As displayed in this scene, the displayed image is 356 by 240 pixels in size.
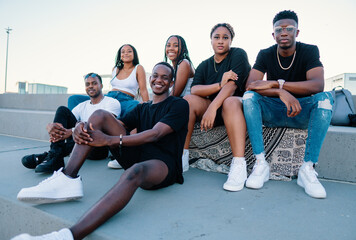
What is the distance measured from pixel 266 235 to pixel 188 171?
3.73 ft

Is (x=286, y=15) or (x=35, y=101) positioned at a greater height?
(x=286, y=15)

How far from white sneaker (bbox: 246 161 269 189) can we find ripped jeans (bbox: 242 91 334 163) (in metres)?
0.11

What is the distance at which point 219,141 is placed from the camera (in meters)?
2.29

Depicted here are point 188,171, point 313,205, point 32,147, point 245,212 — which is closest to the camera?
point 245,212

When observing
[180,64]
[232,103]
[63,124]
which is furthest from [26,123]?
[232,103]

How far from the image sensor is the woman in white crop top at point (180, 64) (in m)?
2.49

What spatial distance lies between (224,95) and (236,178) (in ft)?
2.13

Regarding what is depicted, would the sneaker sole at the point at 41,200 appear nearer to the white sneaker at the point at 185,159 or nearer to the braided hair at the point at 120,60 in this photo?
the white sneaker at the point at 185,159

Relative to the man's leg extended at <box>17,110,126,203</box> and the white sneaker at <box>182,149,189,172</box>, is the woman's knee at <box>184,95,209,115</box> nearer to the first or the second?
the white sneaker at <box>182,149,189,172</box>

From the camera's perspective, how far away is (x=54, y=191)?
1.45 metres

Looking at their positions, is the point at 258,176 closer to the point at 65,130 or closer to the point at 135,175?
the point at 135,175

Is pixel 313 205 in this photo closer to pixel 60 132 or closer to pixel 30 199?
pixel 30 199

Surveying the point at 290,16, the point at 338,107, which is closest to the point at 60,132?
the point at 290,16

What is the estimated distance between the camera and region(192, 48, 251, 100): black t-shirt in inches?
83.0
